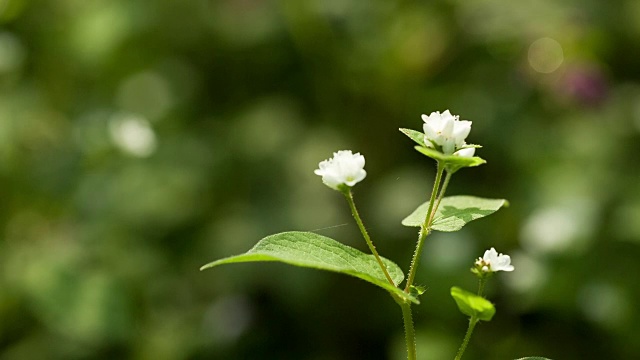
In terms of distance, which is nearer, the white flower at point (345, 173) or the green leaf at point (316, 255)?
the green leaf at point (316, 255)

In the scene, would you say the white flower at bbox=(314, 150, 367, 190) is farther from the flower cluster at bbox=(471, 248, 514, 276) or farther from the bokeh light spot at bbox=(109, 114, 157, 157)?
the bokeh light spot at bbox=(109, 114, 157, 157)

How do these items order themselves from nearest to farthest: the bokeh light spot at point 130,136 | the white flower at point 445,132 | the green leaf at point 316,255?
the green leaf at point 316,255 → the white flower at point 445,132 → the bokeh light spot at point 130,136

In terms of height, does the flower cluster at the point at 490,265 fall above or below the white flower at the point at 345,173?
below

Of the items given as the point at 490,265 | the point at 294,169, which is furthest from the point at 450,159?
the point at 294,169

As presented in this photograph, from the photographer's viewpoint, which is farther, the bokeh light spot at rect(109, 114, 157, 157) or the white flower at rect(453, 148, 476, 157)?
the bokeh light spot at rect(109, 114, 157, 157)

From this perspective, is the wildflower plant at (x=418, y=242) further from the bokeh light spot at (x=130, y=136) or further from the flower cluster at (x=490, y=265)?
the bokeh light spot at (x=130, y=136)

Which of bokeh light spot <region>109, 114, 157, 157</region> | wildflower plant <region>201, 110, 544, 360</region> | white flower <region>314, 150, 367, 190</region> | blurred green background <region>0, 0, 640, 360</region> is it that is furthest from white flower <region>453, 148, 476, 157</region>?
bokeh light spot <region>109, 114, 157, 157</region>

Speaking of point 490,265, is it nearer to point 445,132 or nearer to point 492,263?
point 492,263

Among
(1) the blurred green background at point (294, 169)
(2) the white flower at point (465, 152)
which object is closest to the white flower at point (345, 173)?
(2) the white flower at point (465, 152)
